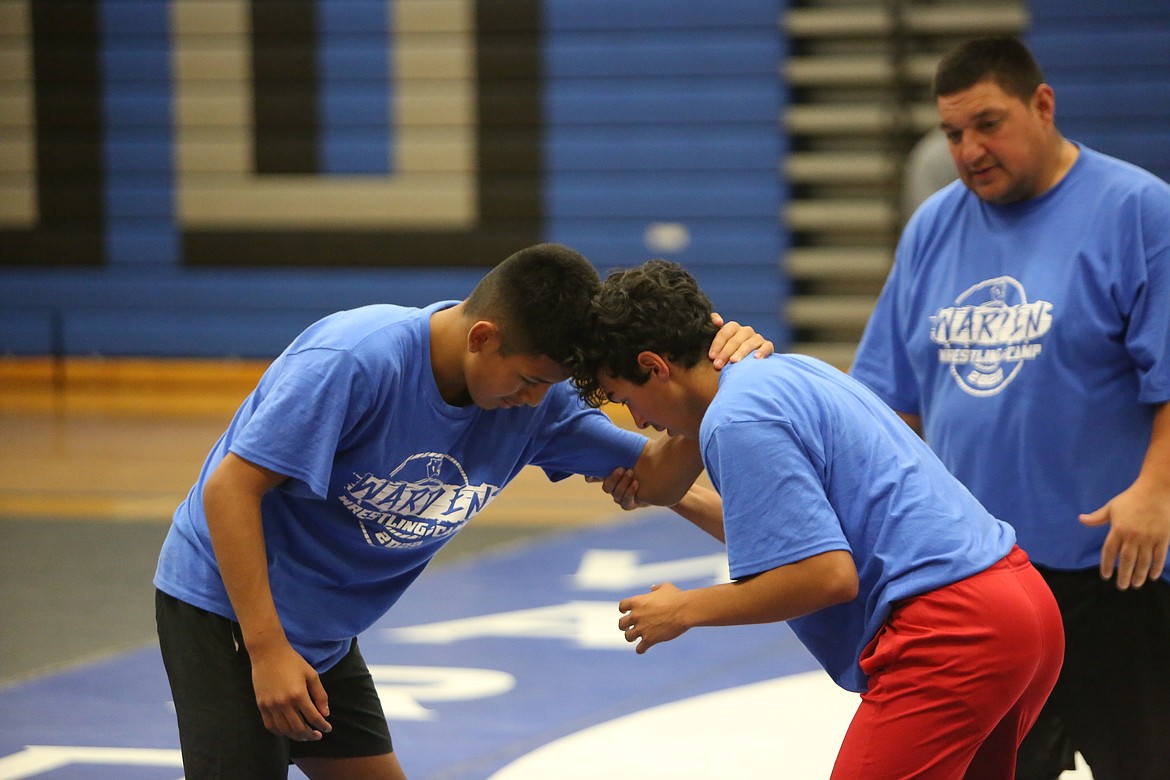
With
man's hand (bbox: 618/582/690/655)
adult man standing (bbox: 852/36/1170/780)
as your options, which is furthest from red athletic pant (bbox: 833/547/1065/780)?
adult man standing (bbox: 852/36/1170/780)

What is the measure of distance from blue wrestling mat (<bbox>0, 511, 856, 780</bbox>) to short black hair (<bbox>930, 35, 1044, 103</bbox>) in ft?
6.13

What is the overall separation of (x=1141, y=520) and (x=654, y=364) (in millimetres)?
956

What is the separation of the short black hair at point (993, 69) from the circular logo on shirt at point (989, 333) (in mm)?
373

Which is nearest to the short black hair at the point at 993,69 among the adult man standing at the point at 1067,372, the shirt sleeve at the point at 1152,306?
the adult man standing at the point at 1067,372

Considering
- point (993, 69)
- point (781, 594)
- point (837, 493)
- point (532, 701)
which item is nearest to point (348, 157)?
point (532, 701)

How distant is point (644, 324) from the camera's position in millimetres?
2289

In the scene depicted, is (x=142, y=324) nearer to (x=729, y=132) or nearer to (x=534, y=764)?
(x=729, y=132)

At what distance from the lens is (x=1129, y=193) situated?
108 inches

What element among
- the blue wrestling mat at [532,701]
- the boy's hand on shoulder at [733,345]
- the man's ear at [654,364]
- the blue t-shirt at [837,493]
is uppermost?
the boy's hand on shoulder at [733,345]

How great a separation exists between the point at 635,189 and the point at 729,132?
33.1 inches

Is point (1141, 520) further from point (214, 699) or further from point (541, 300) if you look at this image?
point (214, 699)

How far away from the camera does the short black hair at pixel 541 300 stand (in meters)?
2.39

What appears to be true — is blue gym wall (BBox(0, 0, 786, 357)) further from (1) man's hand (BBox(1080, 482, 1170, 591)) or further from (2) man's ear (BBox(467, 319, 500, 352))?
(2) man's ear (BBox(467, 319, 500, 352))

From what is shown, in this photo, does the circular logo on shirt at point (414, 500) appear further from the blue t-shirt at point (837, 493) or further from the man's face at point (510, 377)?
the blue t-shirt at point (837, 493)
